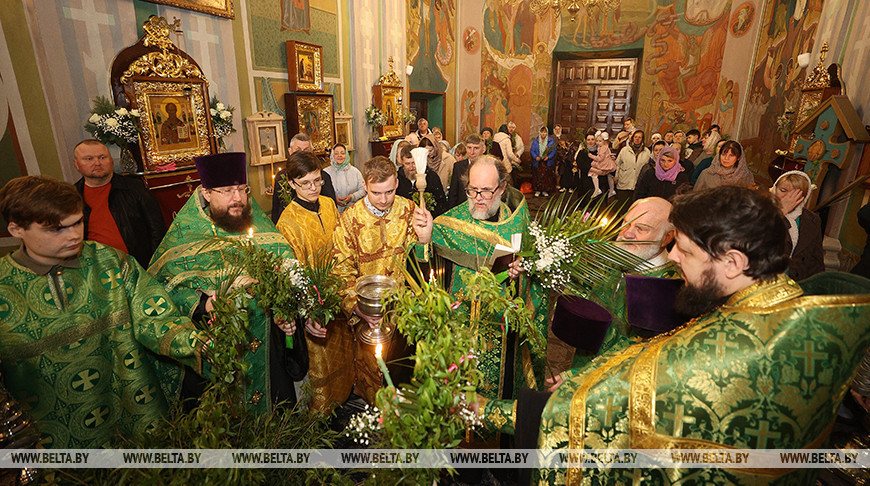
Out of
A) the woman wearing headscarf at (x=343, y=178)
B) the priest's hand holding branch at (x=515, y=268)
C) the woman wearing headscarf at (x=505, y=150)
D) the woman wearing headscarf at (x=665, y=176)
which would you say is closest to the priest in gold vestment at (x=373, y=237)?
the priest's hand holding branch at (x=515, y=268)

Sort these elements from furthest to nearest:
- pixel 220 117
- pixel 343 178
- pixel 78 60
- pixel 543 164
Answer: pixel 543 164
pixel 220 117
pixel 343 178
pixel 78 60

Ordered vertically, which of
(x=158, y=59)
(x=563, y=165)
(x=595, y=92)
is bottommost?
(x=563, y=165)

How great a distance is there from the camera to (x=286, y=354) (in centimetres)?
310

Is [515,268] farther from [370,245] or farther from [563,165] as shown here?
[563,165]

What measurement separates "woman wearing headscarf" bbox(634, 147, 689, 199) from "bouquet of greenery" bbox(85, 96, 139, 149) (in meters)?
8.95

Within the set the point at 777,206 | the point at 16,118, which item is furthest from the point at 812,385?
the point at 16,118

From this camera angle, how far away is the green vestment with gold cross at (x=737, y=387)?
1269mm

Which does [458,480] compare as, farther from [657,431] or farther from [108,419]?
[108,419]

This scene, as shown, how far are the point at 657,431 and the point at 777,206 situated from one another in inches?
35.2

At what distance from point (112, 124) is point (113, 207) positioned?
1907 mm

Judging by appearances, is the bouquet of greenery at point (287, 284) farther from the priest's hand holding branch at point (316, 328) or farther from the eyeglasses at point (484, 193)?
the eyeglasses at point (484, 193)

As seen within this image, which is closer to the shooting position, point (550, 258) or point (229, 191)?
point (550, 258)

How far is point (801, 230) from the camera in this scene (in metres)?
3.73

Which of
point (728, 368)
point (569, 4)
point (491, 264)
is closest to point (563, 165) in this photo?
point (569, 4)
